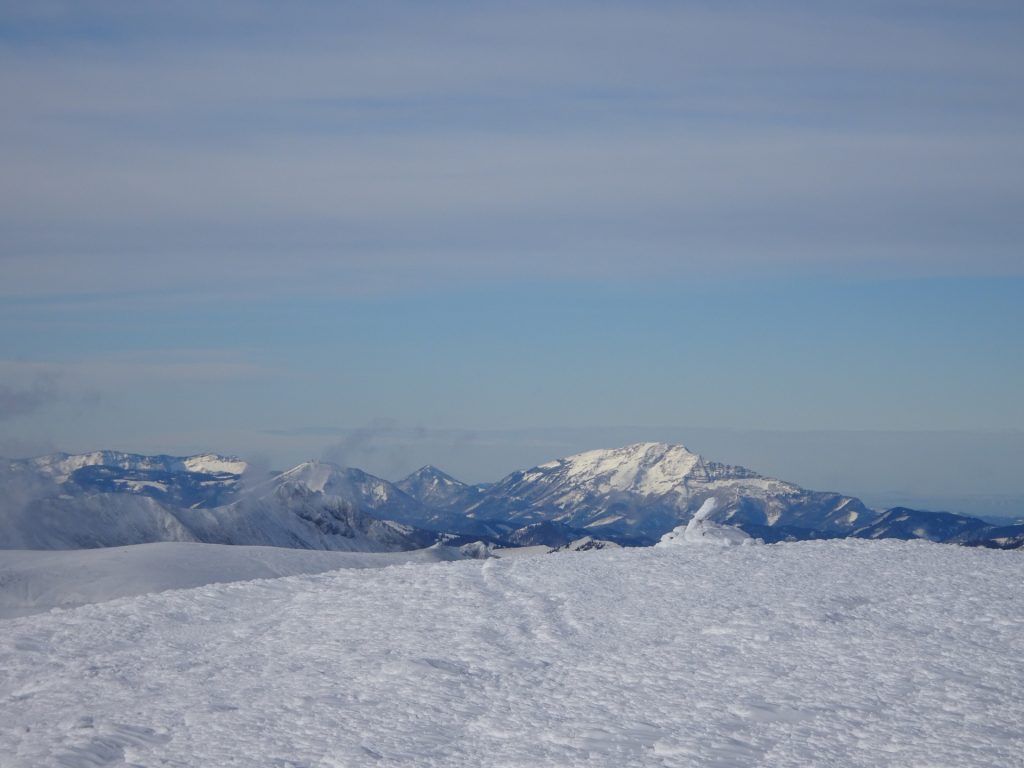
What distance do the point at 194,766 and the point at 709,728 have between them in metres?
5.52

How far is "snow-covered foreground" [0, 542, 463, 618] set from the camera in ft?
123

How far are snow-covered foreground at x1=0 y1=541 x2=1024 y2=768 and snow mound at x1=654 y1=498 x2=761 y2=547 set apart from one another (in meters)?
3.98

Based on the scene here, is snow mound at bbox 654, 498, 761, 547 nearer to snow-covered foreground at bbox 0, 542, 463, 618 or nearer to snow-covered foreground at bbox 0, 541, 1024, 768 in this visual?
snow-covered foreground at bbox 0, 541, 1024, 768

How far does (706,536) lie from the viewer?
89.1ft

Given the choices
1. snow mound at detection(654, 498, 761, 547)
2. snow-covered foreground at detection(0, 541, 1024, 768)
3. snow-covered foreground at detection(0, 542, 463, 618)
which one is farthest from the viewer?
snow-covered foreground at detection(0, 542, 463, 618)

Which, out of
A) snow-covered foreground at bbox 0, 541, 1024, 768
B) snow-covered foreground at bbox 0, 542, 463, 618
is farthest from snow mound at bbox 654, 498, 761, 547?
snow-covered foreground at bbox 0, 542, 463, 618

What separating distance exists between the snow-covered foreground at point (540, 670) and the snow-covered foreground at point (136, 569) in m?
15.2

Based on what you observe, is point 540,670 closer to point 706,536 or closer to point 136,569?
point 706,536

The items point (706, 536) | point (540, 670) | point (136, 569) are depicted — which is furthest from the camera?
point (136, 569)

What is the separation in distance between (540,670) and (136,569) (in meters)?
32.1

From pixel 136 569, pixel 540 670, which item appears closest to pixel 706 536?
pixel 540 670

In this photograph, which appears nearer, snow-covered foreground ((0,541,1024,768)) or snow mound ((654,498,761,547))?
snow-covered foreground ((0,541,1024,768))

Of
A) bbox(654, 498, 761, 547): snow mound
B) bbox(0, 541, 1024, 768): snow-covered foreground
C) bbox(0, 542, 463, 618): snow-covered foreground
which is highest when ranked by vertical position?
bbox(654, 498, 761, 547): snow mound

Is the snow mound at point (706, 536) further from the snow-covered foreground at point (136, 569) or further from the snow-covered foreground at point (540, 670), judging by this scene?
the snow-covered foreground at point (136, 569)
